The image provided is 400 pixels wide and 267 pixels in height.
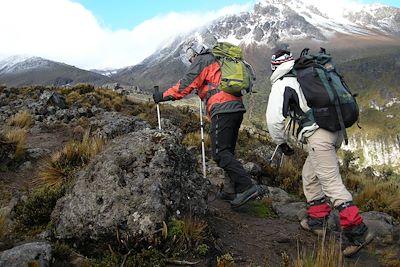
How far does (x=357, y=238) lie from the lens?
5.67 metres

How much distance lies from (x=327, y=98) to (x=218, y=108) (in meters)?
1.86

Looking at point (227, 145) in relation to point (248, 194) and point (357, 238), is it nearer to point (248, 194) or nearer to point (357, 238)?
point (248, 194)

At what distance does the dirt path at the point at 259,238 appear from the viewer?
17.4 feet

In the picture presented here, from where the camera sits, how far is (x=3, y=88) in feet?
67.2

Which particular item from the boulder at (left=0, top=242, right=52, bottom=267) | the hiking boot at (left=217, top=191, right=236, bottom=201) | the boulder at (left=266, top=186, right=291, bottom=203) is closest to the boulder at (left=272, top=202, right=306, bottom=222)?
the boulder at (left=266, top=186, right=291, bottom=203)

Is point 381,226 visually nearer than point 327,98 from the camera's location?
No

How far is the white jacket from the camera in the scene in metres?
5.67

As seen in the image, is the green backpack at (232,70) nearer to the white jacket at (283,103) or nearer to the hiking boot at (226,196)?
the white jacket at (283,103)

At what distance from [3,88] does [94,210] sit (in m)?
17.9

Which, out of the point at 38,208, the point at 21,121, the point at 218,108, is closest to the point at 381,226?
the point at 218,108

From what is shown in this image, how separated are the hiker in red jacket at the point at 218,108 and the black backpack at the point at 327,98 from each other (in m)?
1.42

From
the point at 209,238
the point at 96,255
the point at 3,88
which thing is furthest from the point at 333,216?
the point at 3,88

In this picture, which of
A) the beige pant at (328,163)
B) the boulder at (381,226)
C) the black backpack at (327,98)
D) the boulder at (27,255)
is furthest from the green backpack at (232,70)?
the boulder at (27,255)

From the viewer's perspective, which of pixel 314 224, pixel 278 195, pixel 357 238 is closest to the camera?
pixel 357 238
